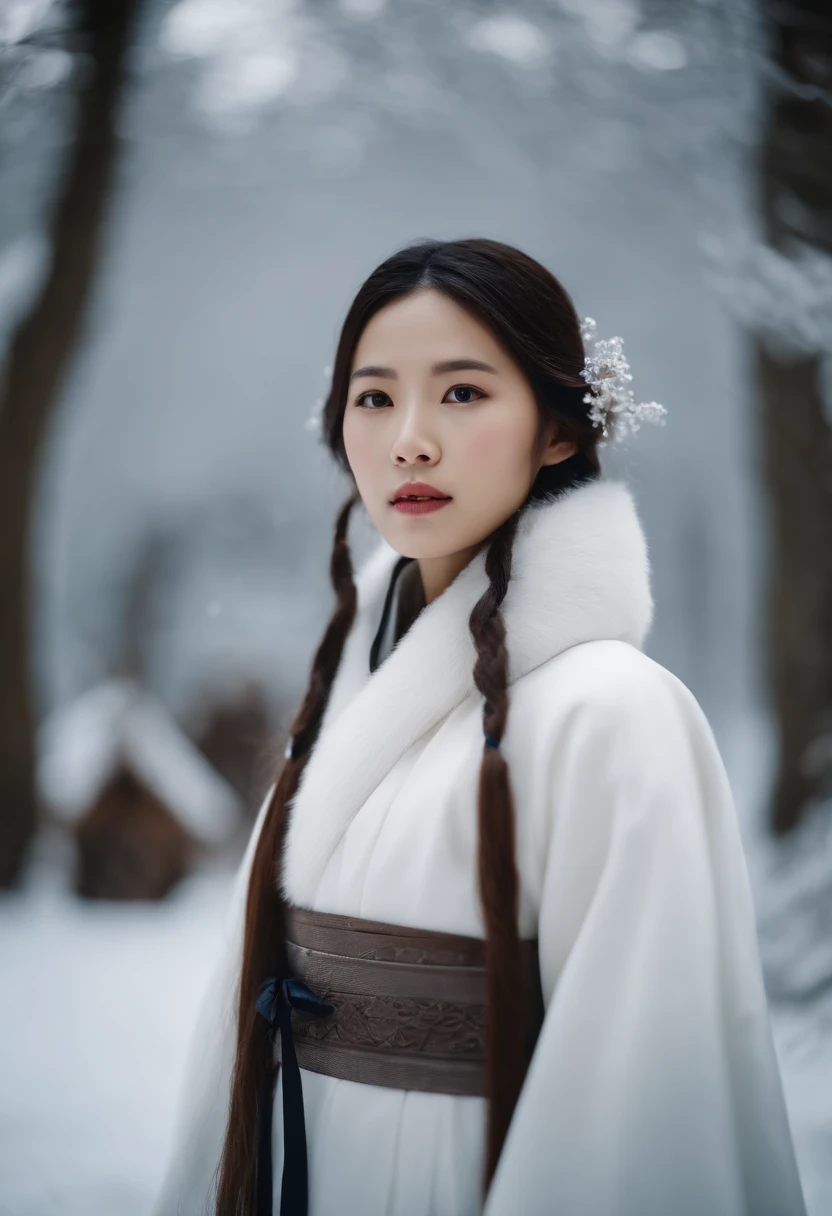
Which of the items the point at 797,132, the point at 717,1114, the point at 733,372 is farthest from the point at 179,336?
the point at 717,1114

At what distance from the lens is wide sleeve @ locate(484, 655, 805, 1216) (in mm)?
990

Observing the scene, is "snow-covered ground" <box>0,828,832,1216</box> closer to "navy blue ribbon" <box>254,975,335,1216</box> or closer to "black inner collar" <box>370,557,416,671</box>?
"navy blue ribbon" <box>254,975,335,1216</box>

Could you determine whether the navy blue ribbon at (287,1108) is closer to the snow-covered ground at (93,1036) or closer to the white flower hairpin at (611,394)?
the white flower hairpin at (611,394)

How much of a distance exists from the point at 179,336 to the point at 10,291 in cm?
109

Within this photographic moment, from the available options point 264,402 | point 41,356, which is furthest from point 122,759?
point 264,402

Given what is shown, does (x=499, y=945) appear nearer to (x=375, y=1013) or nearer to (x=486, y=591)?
(x=375, y=1013)

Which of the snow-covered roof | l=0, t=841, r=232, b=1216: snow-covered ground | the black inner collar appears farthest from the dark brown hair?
the snow-covered roof

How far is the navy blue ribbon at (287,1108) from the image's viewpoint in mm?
1211

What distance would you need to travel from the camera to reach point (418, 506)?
1.33 metres

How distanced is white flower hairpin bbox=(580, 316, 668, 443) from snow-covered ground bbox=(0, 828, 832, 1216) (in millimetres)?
2005

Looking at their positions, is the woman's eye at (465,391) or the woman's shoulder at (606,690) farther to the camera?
the woman's eye at (465,391)

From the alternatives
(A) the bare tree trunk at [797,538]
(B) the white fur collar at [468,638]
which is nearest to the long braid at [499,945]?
(B) the white fur collar at [468,638]

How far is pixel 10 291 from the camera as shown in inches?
133

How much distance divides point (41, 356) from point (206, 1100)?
3100 millimetres
